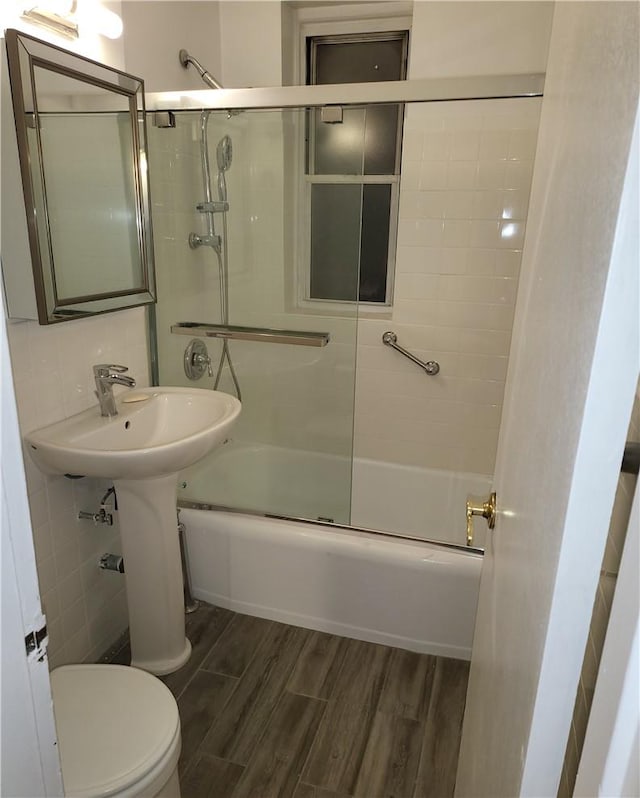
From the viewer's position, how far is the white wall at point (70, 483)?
152 centimetres

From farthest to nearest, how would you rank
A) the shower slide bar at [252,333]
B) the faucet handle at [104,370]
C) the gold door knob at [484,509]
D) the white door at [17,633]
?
the shower slide bar at [252,333] < the faucet handle at [104,370] < the gold door knob at [484,509] < the white door at [17,633]

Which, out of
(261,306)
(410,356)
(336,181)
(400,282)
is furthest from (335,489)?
(336,181)

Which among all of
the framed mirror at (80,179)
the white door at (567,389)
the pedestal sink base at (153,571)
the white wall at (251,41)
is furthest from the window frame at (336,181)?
the white door at (567,389)

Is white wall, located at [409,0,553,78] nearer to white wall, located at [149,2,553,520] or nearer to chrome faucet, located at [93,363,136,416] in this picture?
white wall, located at [149,2,553,520]

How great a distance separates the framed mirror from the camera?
1390 millimetres

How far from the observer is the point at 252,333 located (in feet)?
7.62

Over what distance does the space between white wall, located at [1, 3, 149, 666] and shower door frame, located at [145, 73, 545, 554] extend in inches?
11.0

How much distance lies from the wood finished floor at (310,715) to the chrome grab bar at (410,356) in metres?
1.24

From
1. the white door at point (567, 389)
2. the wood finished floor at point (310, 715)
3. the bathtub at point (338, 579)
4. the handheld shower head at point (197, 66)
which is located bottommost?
the wood finished floor at point (310, 715)

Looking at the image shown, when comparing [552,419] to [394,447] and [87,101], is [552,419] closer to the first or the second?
[87,101]

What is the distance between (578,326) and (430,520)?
90.3 inches

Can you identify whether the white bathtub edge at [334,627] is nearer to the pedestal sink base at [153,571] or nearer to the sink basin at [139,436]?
the pedestal sink base at [153,571]

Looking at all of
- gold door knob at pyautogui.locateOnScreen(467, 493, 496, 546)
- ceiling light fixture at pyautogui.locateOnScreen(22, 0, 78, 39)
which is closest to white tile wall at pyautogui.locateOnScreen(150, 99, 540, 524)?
ceiling light fixture at pyautogui.locateOnScreen(22, 0, 78, 39)

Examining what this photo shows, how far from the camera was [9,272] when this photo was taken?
4.72 feet
